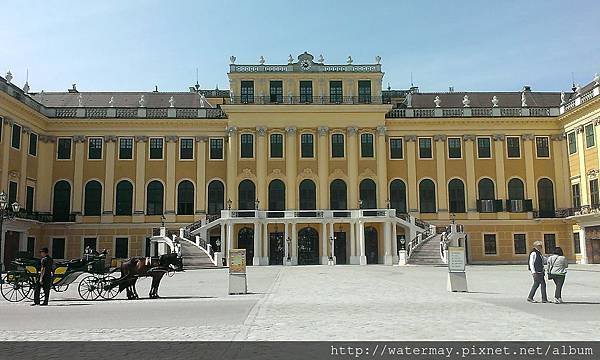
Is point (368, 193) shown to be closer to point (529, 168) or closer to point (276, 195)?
point (276, 195)

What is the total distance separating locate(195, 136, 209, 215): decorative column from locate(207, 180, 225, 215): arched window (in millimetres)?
558

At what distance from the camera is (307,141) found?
51.5 m

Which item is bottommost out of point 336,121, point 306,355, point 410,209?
point 306,355

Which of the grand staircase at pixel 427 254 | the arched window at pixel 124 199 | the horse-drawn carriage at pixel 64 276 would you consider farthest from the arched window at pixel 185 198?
the horse-drawn carriage at pixel 64 276

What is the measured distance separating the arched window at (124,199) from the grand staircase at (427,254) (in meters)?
24.1

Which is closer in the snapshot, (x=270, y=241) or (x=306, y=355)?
(x=306, y=355)

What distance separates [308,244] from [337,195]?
490cm

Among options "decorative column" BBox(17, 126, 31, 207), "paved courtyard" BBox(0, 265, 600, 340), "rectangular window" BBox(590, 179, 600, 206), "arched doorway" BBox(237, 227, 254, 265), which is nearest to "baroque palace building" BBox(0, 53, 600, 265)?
"arched doorway" BBox(237, 227, 254, 265)

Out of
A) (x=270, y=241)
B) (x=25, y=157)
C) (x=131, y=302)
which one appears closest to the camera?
(x=131, y=302)

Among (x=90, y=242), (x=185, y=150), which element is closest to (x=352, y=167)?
(x=185, y=150)

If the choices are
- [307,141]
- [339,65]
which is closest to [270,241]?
[307,141]

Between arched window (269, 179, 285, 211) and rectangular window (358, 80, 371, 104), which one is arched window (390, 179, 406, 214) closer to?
rectangular window (358, 80, 371, 104)

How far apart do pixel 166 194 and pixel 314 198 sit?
41.6ft

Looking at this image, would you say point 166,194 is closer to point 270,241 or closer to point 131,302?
point 270,241
